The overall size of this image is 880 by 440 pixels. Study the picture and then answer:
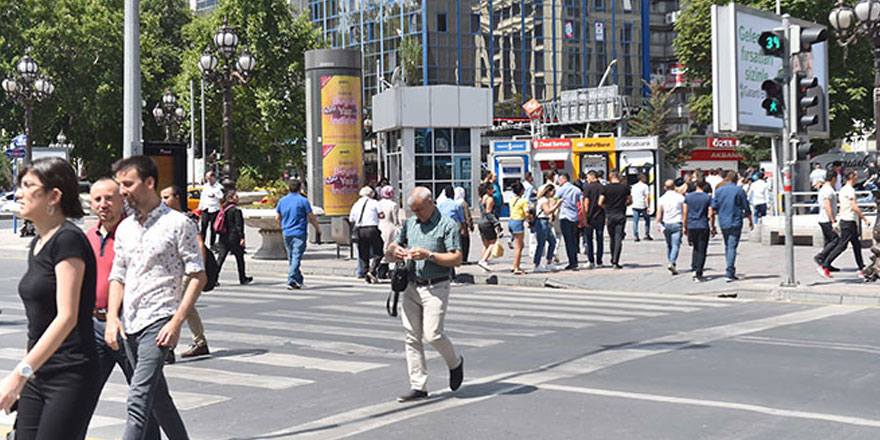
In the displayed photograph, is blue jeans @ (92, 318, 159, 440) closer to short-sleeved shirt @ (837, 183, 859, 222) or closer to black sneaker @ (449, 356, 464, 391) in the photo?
black sneaker @ (449, 356, 464, 391)

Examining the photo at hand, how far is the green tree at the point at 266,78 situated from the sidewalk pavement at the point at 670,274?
113 ft

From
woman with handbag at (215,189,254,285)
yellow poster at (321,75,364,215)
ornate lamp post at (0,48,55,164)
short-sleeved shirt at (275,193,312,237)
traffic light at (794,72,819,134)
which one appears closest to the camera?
traffic light at (794,72,819,134)

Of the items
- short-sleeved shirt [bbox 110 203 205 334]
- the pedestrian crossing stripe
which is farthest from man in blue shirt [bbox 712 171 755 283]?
short-sleeved shirt [bbox 110 203 205 334]

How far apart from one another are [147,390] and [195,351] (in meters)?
4.80

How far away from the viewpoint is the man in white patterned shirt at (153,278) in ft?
17.9

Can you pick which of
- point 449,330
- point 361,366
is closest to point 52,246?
point 361,366

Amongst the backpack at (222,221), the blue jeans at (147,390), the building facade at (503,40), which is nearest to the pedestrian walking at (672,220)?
the backpack at (222,221)

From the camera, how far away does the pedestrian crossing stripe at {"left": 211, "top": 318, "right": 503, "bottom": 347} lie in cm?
1081

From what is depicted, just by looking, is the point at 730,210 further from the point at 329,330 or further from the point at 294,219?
the point at 329,330

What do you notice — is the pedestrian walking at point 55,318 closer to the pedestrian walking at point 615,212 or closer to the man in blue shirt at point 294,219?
the man in blue shirt at point 294,219

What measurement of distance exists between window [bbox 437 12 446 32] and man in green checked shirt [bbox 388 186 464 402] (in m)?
69.0

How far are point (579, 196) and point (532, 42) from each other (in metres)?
62.1

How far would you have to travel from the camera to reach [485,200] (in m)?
19.7

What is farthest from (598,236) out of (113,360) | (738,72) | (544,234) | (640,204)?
(113,360)
